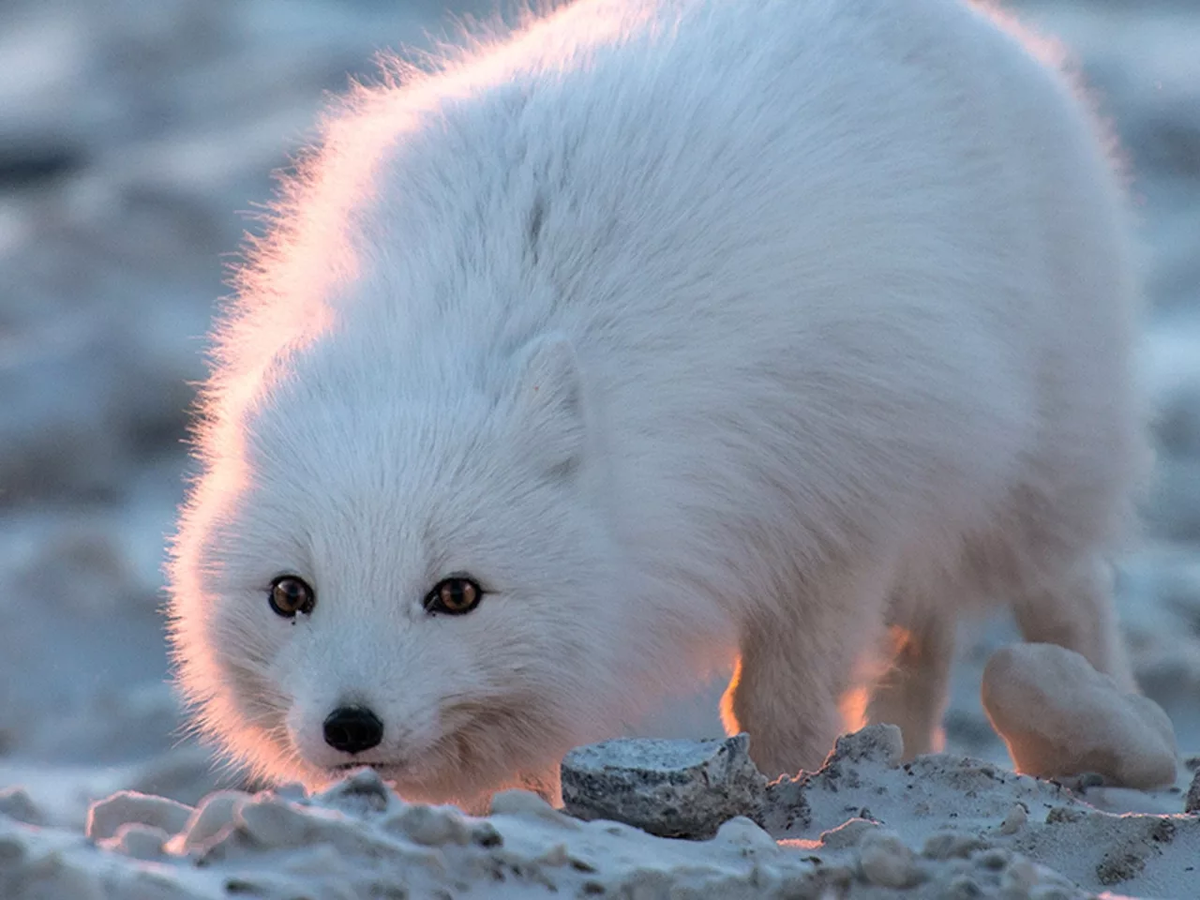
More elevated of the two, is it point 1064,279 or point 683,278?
point 1064,279

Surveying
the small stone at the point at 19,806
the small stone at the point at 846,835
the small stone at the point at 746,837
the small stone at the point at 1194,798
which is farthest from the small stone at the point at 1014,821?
the small stone at the point at 19,806

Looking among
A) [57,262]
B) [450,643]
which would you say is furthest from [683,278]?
[57,262]

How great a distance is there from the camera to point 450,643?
12.2ft

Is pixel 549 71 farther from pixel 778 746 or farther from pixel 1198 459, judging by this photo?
pixel 1198 459

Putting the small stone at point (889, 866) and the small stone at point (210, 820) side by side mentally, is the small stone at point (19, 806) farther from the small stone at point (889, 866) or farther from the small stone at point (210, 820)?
the small stone at point (889, 866)

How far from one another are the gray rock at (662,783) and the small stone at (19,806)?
92cm

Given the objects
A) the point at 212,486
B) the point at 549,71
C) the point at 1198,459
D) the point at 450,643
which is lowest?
the point at 450,643

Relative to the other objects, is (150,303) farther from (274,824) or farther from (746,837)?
(274,824)

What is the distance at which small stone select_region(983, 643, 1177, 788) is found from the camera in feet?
15.0

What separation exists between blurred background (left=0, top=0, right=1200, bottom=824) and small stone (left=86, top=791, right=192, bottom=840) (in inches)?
80.8

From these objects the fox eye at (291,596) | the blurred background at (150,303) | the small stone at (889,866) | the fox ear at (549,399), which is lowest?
the small stone at (889,866)

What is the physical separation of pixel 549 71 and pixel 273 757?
1.79 metres

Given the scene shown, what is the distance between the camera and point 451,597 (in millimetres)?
3744

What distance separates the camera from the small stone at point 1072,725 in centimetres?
457
